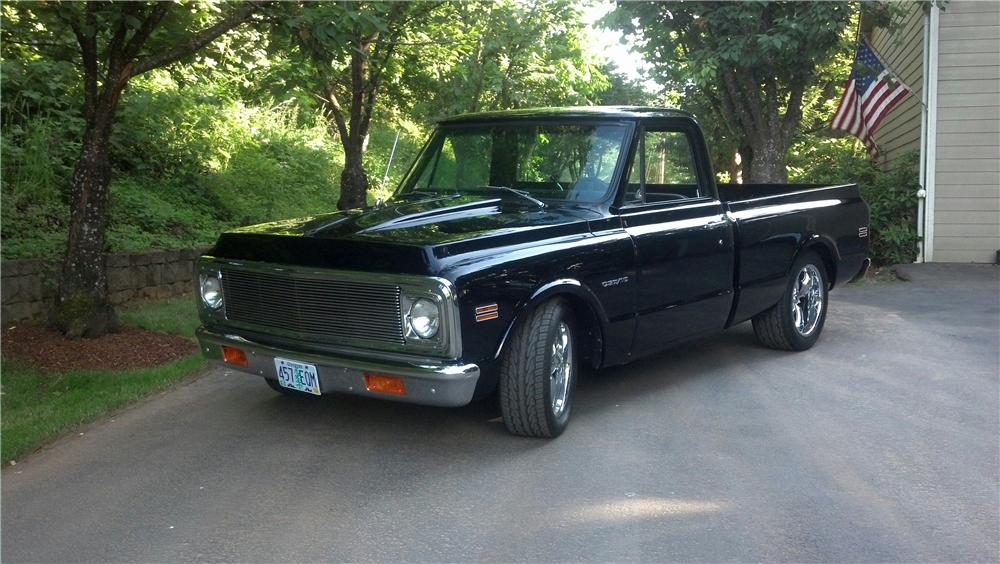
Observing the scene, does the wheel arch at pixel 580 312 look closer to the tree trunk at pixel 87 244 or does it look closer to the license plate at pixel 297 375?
the license plate at pixel 297 375

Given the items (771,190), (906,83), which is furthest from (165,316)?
(906,83)

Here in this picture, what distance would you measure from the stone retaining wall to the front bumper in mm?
3840

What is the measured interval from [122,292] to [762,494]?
705 centimetres

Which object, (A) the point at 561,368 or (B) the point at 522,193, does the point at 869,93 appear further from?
(A) the point at 561,368

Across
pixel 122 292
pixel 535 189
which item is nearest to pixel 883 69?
pixel 535 189

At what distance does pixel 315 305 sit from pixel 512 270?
1064 mm

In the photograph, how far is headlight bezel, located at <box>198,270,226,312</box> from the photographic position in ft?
18.0

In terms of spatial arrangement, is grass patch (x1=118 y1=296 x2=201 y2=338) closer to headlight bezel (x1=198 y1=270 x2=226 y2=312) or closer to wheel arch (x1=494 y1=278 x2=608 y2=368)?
headlight bezel (x1=198 y1=270 x2=226 y2=312)

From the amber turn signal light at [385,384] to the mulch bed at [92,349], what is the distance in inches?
131

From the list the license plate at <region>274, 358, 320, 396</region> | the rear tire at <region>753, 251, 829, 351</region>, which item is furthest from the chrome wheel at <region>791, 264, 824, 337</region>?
the license plate at <region>274, 358, 320, 396</region>

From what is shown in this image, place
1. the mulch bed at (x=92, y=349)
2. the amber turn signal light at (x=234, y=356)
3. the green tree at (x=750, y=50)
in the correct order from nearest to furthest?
1. the amber turn signal light at (x=234, y=356)
2. the mulch bed at (x=92, y=349)
3. the green tree at (x=750, y=50)

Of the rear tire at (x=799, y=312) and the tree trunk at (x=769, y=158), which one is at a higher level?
the tree trunk at (x=769, y=158)

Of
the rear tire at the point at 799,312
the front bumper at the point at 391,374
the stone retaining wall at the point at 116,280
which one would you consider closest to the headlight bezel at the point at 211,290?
the front bumper at the point at 391,374

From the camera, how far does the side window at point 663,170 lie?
20.4 ft
